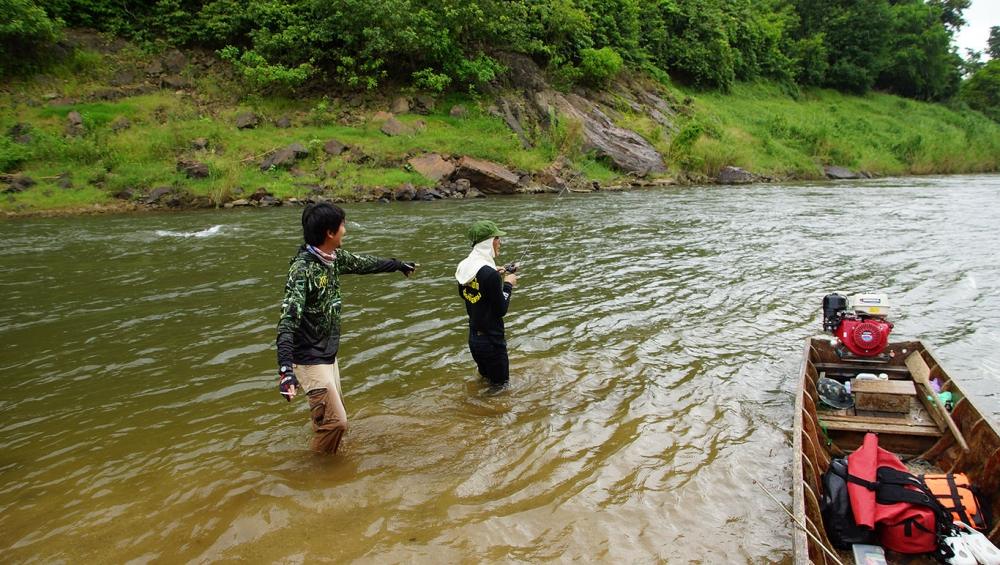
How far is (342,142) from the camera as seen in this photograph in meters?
28.0

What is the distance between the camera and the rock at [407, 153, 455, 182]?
27578 mm

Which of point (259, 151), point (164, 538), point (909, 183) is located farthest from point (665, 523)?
point (909, 183)

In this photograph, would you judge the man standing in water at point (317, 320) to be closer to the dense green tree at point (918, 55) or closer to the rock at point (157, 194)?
the rock at point (157, 194)

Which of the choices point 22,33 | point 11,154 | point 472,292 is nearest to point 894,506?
point 472,292

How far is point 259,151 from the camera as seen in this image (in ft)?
87.1

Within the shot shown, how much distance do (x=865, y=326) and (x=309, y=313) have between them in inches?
264

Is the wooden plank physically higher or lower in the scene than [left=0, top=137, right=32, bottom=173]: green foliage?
lower

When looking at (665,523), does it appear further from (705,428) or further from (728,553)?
(705,428)

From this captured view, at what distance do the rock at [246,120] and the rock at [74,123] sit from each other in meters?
6.31

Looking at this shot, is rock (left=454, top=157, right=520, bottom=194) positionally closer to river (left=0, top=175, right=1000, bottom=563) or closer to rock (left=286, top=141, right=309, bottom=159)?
rock (left=286, top=141, right=309, bottom=159)

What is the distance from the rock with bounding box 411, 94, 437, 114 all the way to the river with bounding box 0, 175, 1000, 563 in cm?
1932

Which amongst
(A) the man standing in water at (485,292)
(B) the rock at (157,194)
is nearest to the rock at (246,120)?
(B) the rock at (157,194)

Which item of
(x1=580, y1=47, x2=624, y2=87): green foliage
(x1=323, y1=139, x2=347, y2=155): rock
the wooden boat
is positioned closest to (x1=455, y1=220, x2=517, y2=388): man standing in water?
the wooden boat

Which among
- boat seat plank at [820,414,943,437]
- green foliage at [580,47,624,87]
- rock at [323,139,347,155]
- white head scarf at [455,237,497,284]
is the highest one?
green foliage at [580,47,624,87]
